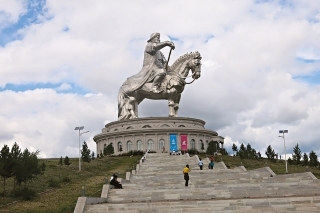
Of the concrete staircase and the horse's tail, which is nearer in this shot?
the concrete staircase

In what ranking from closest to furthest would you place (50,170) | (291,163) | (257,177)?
(257,177) → (50,170) → (291,163)

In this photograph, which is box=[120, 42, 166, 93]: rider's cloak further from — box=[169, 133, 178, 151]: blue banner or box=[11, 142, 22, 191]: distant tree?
box=[11, 142, 22, 191]: distant tree

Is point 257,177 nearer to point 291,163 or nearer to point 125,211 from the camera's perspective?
point 125,211

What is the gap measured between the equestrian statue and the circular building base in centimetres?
127

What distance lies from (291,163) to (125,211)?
26655 mm

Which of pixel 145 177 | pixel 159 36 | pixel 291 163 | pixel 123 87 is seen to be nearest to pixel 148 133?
pixel 123 87

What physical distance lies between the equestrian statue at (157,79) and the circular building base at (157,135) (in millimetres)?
1270

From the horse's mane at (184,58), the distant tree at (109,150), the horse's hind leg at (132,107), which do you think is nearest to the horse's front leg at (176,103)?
the horse's mane at (184,58)

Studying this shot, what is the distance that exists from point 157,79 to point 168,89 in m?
1.68

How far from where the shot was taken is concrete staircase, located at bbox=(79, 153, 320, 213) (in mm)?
16188

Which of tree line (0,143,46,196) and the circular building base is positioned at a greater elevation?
the circular building base

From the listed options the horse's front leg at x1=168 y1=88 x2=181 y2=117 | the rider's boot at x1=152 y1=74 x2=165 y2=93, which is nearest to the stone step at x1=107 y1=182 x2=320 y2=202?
the rider's boot at x1=152 y1=74 x2=165 y2=93

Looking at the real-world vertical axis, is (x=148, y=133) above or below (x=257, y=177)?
above

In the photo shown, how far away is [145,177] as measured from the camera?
24.7m
